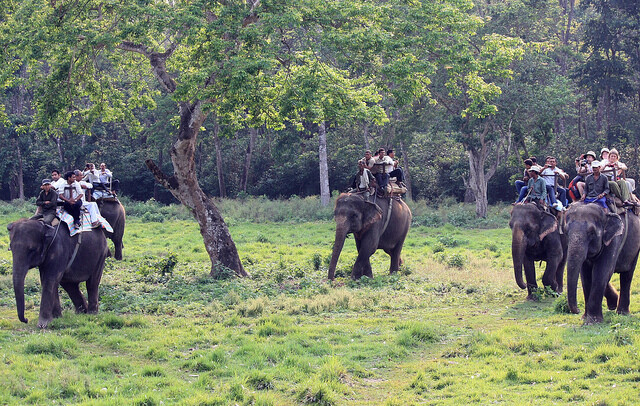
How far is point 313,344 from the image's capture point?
11.2 m

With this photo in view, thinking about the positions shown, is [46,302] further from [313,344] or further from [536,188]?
[536,188]

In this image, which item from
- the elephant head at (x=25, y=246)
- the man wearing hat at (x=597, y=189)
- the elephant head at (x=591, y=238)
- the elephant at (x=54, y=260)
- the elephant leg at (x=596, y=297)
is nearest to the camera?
the elephant head at (x=25, y=246)

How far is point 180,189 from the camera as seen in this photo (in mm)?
18188

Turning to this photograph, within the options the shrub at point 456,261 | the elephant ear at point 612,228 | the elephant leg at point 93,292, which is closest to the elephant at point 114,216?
the elephant leg at point 93,292

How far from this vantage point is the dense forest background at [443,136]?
34.1 metres

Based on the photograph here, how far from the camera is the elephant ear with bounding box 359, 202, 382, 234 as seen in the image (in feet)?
57.9

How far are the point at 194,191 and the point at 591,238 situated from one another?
9584 millimetres

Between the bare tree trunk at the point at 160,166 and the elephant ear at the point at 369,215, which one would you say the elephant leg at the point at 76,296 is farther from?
the bare tree trunk at the point at 160,166

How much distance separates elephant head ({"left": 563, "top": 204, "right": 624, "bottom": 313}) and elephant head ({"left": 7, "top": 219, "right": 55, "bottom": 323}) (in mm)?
8081

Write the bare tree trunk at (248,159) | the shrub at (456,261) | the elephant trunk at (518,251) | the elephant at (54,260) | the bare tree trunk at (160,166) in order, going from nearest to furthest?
the elephant at (54,260) → the elephant trunk at (518,251) → the shrub at (456,261) → the bare tree trunk at (248,159) → the bare tree trunk at (160,166)

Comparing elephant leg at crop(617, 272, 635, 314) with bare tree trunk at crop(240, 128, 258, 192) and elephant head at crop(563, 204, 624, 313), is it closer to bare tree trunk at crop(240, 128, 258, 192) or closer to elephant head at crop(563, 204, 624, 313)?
elephant head at crop(563, 204, 624, 313)

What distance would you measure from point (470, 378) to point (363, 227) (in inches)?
334

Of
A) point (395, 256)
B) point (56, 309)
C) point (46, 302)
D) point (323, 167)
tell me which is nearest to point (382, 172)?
point (395, 256)

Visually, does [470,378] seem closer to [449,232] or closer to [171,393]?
[171,393]
